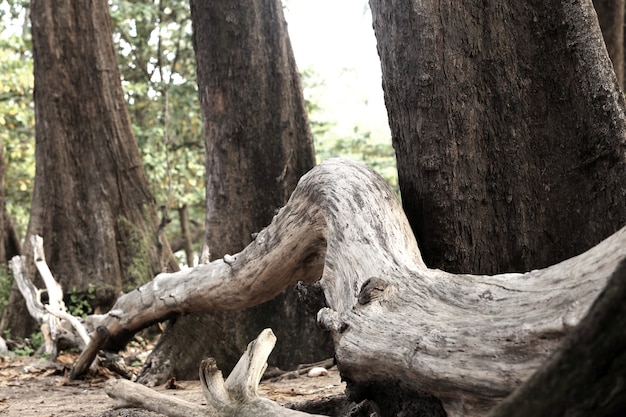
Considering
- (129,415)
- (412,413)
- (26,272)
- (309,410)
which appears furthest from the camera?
(26,272)

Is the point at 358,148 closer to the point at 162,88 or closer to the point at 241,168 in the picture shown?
the point at 162,88

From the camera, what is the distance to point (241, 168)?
665 centimetres

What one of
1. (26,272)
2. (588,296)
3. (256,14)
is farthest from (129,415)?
(26,272)

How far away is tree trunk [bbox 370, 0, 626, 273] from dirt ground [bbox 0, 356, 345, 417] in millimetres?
1562

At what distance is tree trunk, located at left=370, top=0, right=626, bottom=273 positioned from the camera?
14.4 feet

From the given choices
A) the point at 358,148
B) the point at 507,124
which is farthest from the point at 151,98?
the point at 507,124

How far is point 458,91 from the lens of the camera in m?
4.43

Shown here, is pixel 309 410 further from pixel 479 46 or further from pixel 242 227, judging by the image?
pixel 242 227

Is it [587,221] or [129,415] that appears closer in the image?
[587,221]

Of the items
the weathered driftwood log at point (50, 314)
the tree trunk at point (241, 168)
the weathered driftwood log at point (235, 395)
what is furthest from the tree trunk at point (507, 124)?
the weathered driftwood log at point (50, 314)

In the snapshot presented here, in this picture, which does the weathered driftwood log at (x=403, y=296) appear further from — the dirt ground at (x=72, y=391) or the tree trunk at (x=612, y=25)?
the tree trunk at (x=612, y=25)

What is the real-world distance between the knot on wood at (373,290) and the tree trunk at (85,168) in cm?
604

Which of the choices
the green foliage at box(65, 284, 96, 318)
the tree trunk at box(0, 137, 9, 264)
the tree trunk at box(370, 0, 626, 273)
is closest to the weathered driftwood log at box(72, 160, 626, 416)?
the tree trunk at box(370, 0, 626, 273)

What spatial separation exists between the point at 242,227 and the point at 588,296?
13.9 feet
